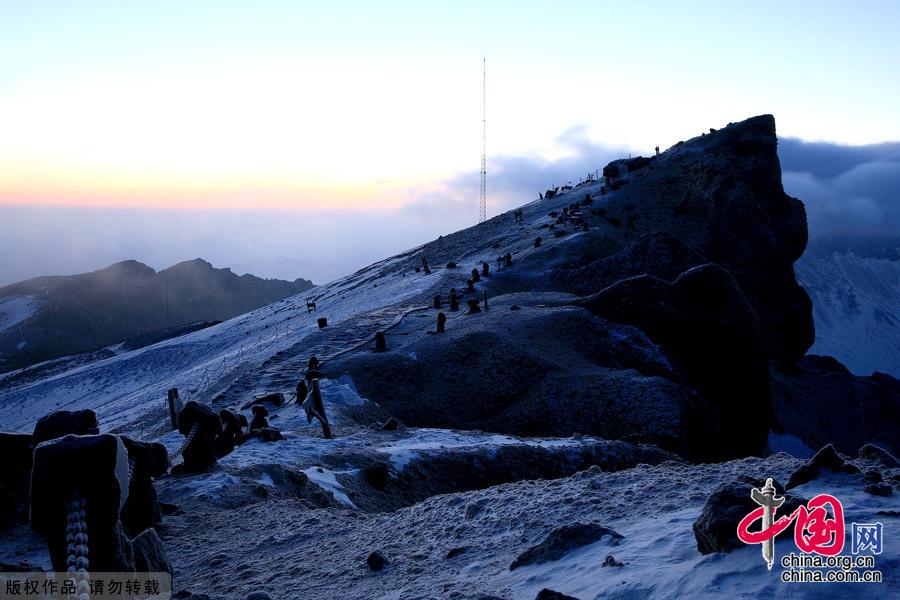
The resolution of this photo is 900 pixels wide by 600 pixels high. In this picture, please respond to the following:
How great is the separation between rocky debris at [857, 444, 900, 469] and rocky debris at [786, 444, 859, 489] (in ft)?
4.72

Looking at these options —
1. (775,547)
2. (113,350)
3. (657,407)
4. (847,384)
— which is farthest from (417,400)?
(113,350)

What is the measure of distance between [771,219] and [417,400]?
162 feet

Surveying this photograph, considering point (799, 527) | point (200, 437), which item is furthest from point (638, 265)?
point (799, 527)

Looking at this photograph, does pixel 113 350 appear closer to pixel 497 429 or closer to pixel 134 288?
pixel 497 429

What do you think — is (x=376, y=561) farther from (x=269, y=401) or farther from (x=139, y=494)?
(x=269, y=401)

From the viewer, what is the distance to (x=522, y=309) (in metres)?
33.4

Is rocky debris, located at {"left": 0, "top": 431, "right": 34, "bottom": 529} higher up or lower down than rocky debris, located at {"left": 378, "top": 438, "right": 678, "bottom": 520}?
higher up

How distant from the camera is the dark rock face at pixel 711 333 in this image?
99.3ft

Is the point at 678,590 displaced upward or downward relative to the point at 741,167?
downward

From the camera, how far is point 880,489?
750 centimetres

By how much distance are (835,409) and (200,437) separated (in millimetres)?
52827

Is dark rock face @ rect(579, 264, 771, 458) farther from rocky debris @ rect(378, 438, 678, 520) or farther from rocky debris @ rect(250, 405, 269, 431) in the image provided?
rocky debris @ rect(250, 405, 269, 431)

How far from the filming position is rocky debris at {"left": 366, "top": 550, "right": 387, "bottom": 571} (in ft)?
29.1

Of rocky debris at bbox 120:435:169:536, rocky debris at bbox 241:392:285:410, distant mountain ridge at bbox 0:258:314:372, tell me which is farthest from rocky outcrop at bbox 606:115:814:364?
distant mountain ridge at bbox 0:258:314:372
